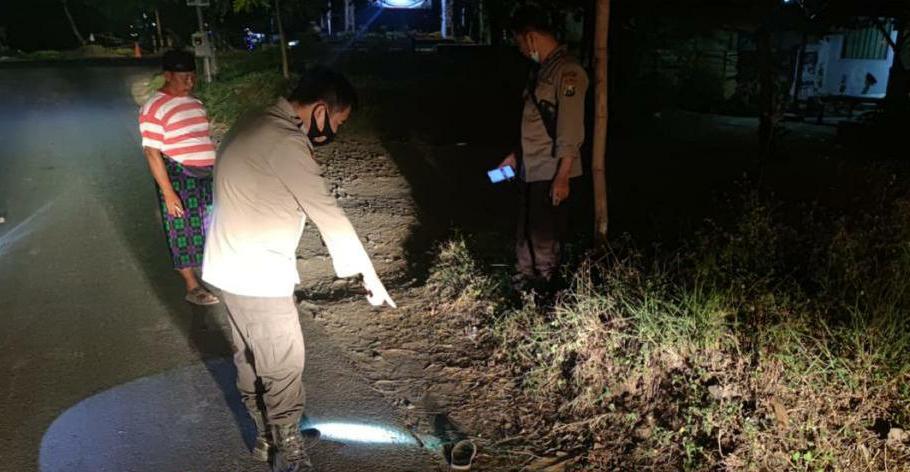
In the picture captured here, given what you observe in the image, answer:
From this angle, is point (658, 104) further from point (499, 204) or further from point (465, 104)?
point (499, 204)

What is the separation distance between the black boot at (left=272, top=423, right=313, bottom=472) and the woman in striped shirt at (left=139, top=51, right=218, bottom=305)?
2.11 metres

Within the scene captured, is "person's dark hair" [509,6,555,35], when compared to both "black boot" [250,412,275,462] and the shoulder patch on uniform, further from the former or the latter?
"black boot" [250,412,275,462]

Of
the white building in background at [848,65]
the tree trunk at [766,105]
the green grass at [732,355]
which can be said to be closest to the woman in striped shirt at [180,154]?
the green grass at [732,355]

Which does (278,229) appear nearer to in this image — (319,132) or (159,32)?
(319,132)

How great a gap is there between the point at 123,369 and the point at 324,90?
7.79 feet

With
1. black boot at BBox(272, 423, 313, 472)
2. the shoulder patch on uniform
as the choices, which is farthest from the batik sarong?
the shoulder patch on uniform

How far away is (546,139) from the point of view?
4.14 metres

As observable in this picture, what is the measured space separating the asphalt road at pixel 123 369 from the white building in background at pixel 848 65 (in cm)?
1853

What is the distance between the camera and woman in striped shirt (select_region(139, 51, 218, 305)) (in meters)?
4.13

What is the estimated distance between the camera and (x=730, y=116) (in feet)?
49.9

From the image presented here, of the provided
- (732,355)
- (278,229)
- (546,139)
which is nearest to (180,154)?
(278,229)

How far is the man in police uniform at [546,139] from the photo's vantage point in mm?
3926

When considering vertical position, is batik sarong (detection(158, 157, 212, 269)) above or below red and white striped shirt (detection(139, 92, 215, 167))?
below

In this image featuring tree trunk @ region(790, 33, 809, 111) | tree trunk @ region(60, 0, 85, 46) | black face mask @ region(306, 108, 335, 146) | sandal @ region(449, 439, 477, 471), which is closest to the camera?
black face mask @ region(306, 108, 335, 146)
